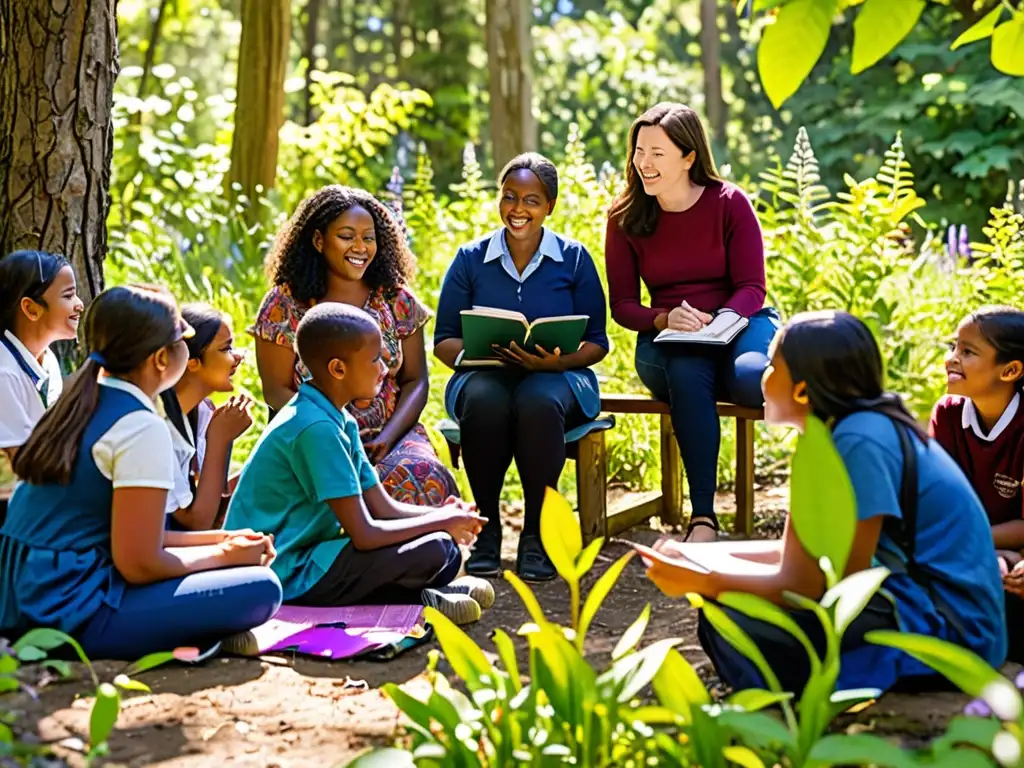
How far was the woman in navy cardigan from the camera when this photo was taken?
4.44 meters

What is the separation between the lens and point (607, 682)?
231 cm

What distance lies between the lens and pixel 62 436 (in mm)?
3143

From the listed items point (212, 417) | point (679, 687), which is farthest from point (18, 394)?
point (679, 687)

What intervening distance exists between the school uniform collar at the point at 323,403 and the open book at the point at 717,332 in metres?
1.32

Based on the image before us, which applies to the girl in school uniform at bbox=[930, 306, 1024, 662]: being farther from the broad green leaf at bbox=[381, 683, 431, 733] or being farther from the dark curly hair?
the dark curly hair

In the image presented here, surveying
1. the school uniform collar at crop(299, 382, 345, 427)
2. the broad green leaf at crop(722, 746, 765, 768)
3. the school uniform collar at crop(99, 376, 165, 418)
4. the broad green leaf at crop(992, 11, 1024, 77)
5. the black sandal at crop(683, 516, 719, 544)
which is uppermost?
the broad green leaf at crop(992, 11, 1024, 77)

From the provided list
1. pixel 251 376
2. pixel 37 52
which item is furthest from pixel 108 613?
pixel 251 376

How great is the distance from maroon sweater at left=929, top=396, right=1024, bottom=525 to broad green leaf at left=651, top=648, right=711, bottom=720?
1557 mm

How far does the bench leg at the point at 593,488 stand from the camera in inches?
189

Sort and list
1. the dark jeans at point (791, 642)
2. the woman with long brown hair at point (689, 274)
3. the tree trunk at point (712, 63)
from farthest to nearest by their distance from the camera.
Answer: the tree trunk at point (712, 63) → the woman with long brown hair at point (689, 274) → the dark jeans at point (791, 642)

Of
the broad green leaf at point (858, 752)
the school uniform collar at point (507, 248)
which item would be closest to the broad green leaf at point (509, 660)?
the broad green leaf at point (858, 752)

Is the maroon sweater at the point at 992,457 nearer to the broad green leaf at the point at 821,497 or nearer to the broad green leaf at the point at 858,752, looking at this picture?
the broad green leaf at the point at 821,497

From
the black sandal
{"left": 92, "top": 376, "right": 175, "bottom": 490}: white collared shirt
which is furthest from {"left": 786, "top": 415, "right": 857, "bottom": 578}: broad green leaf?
the black sandal

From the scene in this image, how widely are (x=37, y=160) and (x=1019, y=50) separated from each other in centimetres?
338
